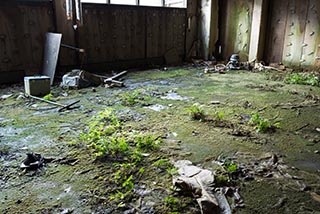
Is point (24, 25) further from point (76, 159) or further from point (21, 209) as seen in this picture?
point (21, 209)

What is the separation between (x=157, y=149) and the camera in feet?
8.56

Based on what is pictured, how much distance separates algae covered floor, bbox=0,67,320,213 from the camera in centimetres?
187

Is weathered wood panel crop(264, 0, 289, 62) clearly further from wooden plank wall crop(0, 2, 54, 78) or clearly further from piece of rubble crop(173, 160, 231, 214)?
piece of rubble crop(173, 160, 231, 214)

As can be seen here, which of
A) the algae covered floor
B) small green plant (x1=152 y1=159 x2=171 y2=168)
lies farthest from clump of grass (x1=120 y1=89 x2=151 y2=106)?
small green plant (x1=152 y1=159 x2=171 y2=168)

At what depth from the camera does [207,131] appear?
10.1ft

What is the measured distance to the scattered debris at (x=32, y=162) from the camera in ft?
7.37

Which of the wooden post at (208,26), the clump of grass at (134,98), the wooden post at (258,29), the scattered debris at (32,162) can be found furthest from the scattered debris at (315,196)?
the wooden post at (208,26)

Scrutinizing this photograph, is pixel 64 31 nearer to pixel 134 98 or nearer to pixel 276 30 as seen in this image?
pixel 134 98

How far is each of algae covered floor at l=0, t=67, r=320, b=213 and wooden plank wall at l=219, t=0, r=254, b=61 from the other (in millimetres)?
3313

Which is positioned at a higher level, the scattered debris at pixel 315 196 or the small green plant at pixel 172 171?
the small green plant at pixel 172 171

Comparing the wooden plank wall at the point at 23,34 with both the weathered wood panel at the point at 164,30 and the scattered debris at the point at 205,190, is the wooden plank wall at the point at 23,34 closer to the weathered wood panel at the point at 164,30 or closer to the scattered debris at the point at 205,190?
the weathered wood panel at the point at 164,30

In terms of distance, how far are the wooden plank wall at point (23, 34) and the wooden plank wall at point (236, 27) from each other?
491 cm

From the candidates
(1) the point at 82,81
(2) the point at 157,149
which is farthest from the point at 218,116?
(1) the point at 82,81

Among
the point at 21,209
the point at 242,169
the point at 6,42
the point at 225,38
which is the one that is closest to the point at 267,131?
the point at 242,169
